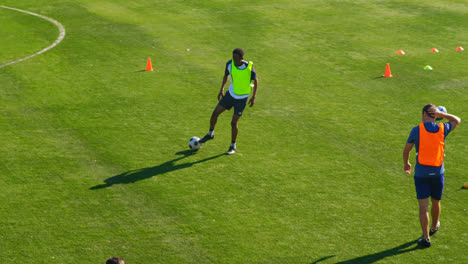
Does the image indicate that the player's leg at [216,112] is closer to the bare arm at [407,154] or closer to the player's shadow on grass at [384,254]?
the bare arm at [407,154]

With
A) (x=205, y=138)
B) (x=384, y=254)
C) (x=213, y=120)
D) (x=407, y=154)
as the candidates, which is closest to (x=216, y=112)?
(x=213, y=120)

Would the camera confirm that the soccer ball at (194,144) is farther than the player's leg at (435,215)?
Yes

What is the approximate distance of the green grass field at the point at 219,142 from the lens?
1137cm

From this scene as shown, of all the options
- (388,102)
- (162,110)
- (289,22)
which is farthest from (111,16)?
(388,102)

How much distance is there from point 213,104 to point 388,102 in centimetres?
515

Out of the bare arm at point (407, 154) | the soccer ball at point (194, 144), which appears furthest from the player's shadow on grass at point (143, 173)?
the bare arm at point (407, 154)

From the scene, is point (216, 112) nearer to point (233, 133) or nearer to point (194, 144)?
point (233, 133)

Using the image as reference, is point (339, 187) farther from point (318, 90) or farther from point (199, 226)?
point (318, 90)

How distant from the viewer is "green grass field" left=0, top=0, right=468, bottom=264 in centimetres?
1137

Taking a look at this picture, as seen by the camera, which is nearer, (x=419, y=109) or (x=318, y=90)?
(x=419, y=109)

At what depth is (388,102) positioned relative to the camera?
1894 centimetres

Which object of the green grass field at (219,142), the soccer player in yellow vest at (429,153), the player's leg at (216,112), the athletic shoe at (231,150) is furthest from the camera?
the player's leg at (216,112)

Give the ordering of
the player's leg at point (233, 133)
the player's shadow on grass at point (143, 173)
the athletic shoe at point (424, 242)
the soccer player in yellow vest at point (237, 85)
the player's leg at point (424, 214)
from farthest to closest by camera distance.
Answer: the player's leg at point (233, 133)
the soccer player in yellow vest at point (237, 85)
the player's shadow on grass at point (143, 173)
the athletic shoe at point (424, 242)
the player's leg at point (424, 214)

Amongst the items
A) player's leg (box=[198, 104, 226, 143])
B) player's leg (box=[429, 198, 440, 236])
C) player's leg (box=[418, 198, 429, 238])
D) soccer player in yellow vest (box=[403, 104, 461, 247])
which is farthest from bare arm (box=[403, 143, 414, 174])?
player's leg (box=[198, 104, 226, 143])
